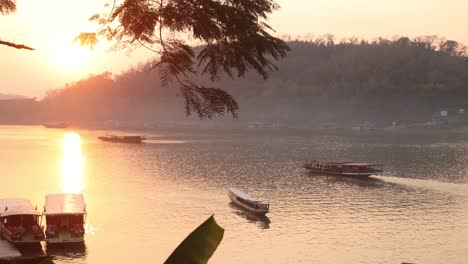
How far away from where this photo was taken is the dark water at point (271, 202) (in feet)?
146

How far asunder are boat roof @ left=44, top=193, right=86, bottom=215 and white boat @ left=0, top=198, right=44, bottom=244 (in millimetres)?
1288

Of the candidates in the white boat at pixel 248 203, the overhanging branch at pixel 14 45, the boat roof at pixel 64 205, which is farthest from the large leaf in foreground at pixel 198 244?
the white boat at pixel 248 203

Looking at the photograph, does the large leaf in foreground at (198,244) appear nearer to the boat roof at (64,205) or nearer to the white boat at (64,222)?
the white boat at (64,222)

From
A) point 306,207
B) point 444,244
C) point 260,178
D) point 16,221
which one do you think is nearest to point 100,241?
point 16,221

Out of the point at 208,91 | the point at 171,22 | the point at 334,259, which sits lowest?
the point at 334,259

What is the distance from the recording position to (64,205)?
48625mm

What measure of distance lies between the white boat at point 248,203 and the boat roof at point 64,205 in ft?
55.1

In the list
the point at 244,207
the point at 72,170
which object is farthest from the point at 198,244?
the point at 72,170

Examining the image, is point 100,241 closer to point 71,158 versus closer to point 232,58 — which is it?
point 232,58

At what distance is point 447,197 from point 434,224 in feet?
49.9

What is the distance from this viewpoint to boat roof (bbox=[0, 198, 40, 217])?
146 ft

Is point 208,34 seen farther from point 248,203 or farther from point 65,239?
point 248,203

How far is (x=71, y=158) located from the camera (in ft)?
376

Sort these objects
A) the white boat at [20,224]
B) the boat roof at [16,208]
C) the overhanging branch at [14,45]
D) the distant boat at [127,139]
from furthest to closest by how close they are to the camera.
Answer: the distant boat at [127,139]
the boat roof at [16,208]
the white boat at [20,224]
the overhanging branch at [14,45]
